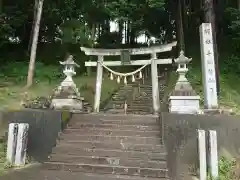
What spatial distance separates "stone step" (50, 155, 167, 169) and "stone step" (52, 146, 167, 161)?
0.14m

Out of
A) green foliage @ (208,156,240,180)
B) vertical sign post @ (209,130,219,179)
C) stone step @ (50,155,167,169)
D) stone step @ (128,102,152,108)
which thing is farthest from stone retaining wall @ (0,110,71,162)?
stone step @ (128,102,152,108)

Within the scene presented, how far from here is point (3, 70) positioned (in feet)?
52.5

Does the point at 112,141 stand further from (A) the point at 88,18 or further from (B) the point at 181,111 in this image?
(A) the point at 88,18

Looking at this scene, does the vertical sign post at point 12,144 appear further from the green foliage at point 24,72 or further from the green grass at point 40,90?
the green foliage at point 24,72

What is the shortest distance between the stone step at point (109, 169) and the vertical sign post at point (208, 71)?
11.7 ft

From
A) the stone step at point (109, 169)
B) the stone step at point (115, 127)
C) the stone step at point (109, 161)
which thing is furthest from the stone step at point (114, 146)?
the stone step at point (115, 127)

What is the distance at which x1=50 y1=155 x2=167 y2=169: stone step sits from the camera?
22.3 ft

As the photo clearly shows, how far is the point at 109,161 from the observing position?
23.2 ft

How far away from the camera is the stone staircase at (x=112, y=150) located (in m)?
6.75

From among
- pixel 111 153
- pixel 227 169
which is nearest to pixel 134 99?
pixel 111 153

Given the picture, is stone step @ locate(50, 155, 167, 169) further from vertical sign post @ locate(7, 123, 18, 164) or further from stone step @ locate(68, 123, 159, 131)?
stone step @ locate(68, 123, 159, 131)

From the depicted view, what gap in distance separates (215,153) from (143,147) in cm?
192

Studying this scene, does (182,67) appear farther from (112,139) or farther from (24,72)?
(24,72)

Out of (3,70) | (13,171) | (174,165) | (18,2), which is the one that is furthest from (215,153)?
(18,2)
